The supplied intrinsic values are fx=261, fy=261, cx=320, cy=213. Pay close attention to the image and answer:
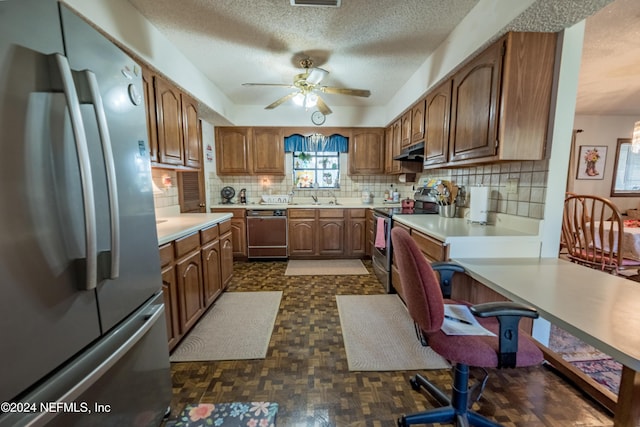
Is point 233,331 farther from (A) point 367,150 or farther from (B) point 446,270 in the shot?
(A) point 367,150

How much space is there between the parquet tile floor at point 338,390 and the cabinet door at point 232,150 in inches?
115

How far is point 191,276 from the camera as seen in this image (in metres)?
2.07

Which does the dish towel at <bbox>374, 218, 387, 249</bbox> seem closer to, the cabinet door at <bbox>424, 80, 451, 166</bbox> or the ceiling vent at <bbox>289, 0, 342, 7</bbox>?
the cabinet door at <bbox>424, 80, 451, 166</bbox>

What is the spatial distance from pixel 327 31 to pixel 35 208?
2173 millimetres

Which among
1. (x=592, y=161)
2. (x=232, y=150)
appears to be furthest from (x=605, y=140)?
(x=232, y=150)

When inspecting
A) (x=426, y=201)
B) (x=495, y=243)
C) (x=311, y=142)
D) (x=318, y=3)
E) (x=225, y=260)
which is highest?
(x=318, y=3)

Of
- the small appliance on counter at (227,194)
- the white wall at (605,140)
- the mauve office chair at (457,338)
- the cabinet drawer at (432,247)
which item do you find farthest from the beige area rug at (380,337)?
the white wall at (605,140)

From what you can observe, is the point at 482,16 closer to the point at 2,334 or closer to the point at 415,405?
the point at 415,405

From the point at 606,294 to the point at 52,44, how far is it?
2.24m

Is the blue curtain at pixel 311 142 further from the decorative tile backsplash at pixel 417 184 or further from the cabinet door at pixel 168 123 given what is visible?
the cabinet door at pixel 168 123

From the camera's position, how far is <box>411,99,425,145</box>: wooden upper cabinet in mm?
2818

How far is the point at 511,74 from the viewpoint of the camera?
1.59 m

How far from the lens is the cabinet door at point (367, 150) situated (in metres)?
4.30

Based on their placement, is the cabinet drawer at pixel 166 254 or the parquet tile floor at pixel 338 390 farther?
the cabinet drawer at pixel 166 254
